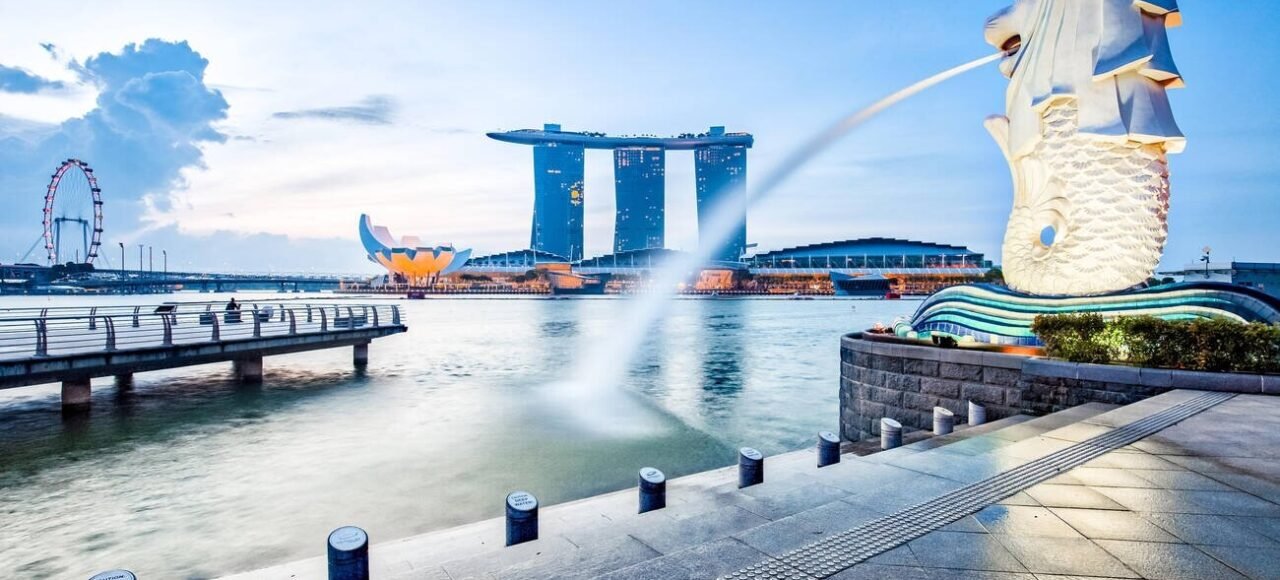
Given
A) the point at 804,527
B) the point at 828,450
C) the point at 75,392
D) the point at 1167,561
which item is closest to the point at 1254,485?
the point at 1167,561

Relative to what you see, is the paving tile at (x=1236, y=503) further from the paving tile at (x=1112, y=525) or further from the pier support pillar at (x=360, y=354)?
the pier support pillar at (x=360, y=354)

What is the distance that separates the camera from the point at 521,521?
181 inches

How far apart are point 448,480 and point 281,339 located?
1313 centimetres

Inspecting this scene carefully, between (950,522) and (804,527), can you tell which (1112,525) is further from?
(804,527)

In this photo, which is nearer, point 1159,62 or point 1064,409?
point 1064,409

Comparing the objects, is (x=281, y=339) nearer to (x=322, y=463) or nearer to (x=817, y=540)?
(x=322, y=463)

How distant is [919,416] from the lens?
10.7 meters

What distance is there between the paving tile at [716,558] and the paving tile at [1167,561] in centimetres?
210

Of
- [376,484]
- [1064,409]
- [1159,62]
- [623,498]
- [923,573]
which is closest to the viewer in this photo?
[923,573]

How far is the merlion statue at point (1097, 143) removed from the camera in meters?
12.4

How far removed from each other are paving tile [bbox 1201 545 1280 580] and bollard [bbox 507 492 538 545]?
4.21m

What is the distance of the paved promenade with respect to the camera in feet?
12.3

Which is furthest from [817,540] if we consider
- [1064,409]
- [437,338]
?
[437,338]

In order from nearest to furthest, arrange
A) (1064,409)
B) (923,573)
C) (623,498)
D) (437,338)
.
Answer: (923,573) < (623,498) < (1064,409) < (437,338)
